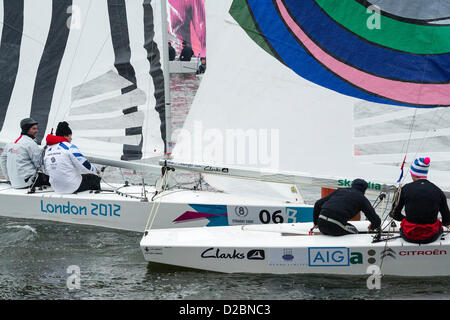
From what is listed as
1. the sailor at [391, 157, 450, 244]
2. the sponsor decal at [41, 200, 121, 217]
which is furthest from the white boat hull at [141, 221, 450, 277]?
the sponsor decal at [41, 200, 121, 217]

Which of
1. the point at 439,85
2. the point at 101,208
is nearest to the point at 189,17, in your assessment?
the point at 101,208

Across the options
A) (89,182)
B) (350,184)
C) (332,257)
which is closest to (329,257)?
(332,257)

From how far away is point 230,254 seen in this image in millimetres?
5656

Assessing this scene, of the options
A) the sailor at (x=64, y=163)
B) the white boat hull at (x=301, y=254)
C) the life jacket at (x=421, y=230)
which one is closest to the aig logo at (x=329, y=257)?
the white boat hull at (x=301, y=254)

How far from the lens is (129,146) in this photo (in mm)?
7609

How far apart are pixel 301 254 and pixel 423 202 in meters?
1.17

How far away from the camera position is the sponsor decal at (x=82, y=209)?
7.28 metres

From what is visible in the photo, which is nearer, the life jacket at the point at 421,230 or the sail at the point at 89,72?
the life jacket at the point at 421,230

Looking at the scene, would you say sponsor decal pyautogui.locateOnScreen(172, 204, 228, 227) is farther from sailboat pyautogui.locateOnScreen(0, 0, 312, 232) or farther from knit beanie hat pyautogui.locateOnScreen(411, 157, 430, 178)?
knit beanie hat pyautogui.locateOnScreen(411, 157, 430, 178)

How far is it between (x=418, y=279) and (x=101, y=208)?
3.75 metres

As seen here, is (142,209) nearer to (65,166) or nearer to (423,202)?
(65,166)

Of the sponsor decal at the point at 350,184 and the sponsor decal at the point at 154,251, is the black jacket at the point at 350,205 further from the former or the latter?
the sponsor decal at the point at 154,251

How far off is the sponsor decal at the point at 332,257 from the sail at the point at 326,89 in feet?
2.50
